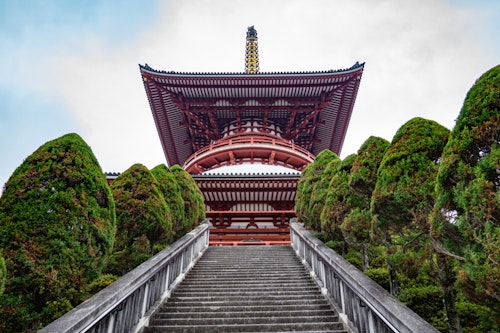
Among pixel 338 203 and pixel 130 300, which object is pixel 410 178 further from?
pixel 130 300

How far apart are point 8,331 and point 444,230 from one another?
14.9 ft

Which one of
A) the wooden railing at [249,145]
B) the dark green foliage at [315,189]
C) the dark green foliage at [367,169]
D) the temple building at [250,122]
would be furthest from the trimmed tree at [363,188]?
the wooden railing at [249,145]

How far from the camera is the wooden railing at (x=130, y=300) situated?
8.66 ft

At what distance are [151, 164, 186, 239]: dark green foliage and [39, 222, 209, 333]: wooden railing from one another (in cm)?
88

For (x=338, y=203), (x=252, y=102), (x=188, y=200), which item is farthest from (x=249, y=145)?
(x=338, y=203)

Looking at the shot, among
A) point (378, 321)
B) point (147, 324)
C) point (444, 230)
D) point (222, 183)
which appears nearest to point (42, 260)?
point (147, 324)

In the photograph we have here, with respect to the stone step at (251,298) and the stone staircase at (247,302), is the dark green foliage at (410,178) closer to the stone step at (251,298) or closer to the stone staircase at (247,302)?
the stone staircase at (247,302)

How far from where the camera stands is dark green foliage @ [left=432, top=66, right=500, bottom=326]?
2.20 m

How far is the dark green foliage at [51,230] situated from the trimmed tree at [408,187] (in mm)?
3844

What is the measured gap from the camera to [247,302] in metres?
4.98

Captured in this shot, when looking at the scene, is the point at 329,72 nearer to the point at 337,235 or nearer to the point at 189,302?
the point at 337,235

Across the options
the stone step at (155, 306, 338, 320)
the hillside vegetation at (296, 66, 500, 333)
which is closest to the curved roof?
the hillside vegetation at (296, 66, 500, 333)

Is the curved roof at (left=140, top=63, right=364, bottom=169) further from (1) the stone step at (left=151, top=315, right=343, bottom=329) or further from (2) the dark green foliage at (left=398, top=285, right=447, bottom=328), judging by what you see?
(1) the stone step at (left=151, top=315, right=343, bottom=329)

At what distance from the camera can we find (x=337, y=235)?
5.68 meters
